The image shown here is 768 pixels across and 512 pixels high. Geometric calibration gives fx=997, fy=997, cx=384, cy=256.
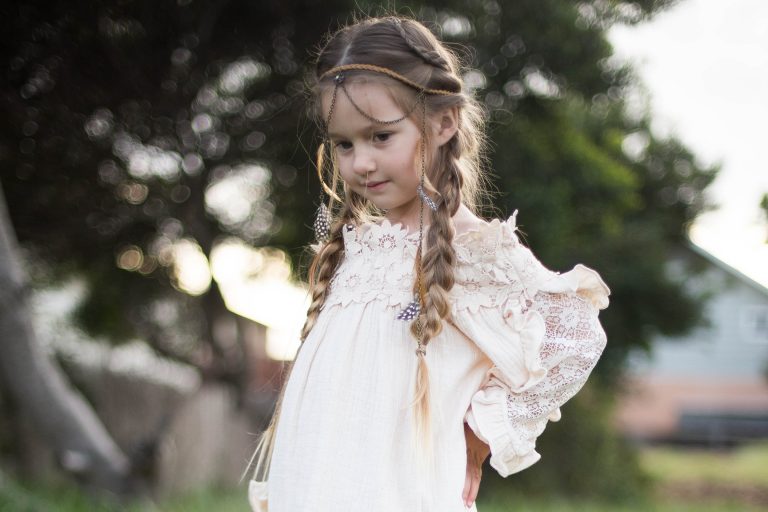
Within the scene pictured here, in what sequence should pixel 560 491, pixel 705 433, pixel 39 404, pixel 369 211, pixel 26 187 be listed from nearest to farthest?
pixel 369 211 → pixel 39 404 → pixel 26 187 → pixel 560 491 → pixel 705 433

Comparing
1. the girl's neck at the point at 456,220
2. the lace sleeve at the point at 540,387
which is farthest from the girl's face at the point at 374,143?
the lace sleeve at the point at 540,387

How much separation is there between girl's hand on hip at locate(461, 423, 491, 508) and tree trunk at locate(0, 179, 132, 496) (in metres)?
3.32

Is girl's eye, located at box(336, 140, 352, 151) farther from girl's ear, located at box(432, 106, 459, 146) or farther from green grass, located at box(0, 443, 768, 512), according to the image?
green grass, located at box(0, 443, 768, 512)

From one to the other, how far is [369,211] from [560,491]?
8768mm

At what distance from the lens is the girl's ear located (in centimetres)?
229

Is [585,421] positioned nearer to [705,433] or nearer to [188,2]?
[188,2]

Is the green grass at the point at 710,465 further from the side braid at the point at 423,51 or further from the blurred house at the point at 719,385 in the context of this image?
the side braid at the point at 423,51

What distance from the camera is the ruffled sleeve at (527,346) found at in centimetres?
216

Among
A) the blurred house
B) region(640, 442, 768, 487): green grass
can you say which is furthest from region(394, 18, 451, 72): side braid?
the blurred house

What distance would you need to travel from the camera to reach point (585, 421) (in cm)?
1123

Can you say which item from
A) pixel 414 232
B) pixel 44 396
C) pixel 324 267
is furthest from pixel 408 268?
pixel 44 396

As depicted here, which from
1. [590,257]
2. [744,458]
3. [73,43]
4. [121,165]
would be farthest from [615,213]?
[744,458]

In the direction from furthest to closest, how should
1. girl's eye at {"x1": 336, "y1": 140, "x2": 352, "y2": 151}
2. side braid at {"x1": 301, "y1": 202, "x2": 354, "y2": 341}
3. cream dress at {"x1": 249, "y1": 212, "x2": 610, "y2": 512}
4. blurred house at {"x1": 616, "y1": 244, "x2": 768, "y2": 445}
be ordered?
1. blurred house at {"x1": 616, "y1": 244, "x2": 768, "y2": 445}
2. side braid at {"x1": 301, "y1": 202, "x2": 354, "y2": 341}
3. girl's eye at {"x1": 336, "y1": 140, "x2": 352, "y2": 151}
4. cream dress at {"x1": 249, "y1": 212, "x2": 610, "y2": 512}

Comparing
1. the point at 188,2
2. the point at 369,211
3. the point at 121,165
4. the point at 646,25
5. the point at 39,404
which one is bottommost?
the point at 39,404
